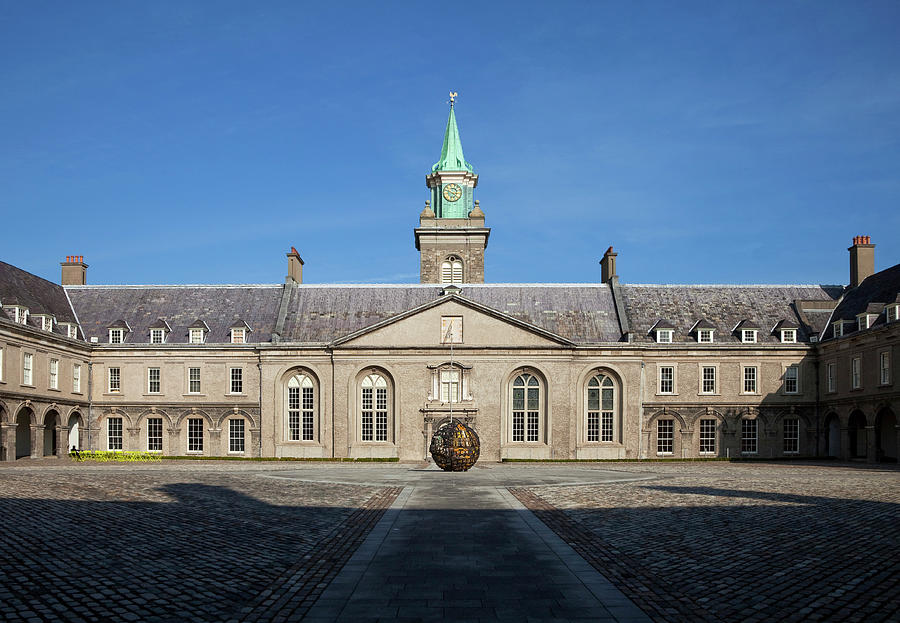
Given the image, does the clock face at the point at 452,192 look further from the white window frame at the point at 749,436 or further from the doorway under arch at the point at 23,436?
the doorway under arch at the point at 23,436

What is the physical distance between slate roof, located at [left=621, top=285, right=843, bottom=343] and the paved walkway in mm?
39005

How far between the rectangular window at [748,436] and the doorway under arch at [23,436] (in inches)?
1788

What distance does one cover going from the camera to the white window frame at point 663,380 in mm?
54250

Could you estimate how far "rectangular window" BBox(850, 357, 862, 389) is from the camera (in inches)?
1913

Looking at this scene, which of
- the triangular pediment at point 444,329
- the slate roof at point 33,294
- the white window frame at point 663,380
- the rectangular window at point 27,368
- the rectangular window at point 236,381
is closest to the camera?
the rectangular window at point 27,368

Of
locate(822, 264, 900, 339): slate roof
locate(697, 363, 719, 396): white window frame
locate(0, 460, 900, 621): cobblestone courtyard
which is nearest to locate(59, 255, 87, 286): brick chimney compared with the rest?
locate(0, 460, 900, 621): cobblestone courtyard

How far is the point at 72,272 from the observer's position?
2405 inches

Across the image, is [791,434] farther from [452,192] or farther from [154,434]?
[154,434]

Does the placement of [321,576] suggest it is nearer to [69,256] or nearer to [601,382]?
[601,382]

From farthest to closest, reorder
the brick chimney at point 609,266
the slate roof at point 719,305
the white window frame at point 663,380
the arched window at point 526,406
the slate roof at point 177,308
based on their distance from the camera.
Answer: the brick chimney at point 609,266 → the slate roof at point 177,308 → the slate roof at point 719,305 → the white window frame at point 663,380 → the arched window at point 526,406

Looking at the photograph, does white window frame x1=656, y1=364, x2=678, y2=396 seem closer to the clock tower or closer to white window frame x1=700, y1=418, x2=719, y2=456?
white window frame x1=700, y1=418, x2=719, y2=456

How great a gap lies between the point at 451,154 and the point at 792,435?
126ft

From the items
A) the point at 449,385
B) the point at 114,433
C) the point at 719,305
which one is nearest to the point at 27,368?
the point at 114,433

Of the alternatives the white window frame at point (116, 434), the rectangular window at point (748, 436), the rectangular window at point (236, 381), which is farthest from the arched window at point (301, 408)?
the rectangular window at point (748, 436)
